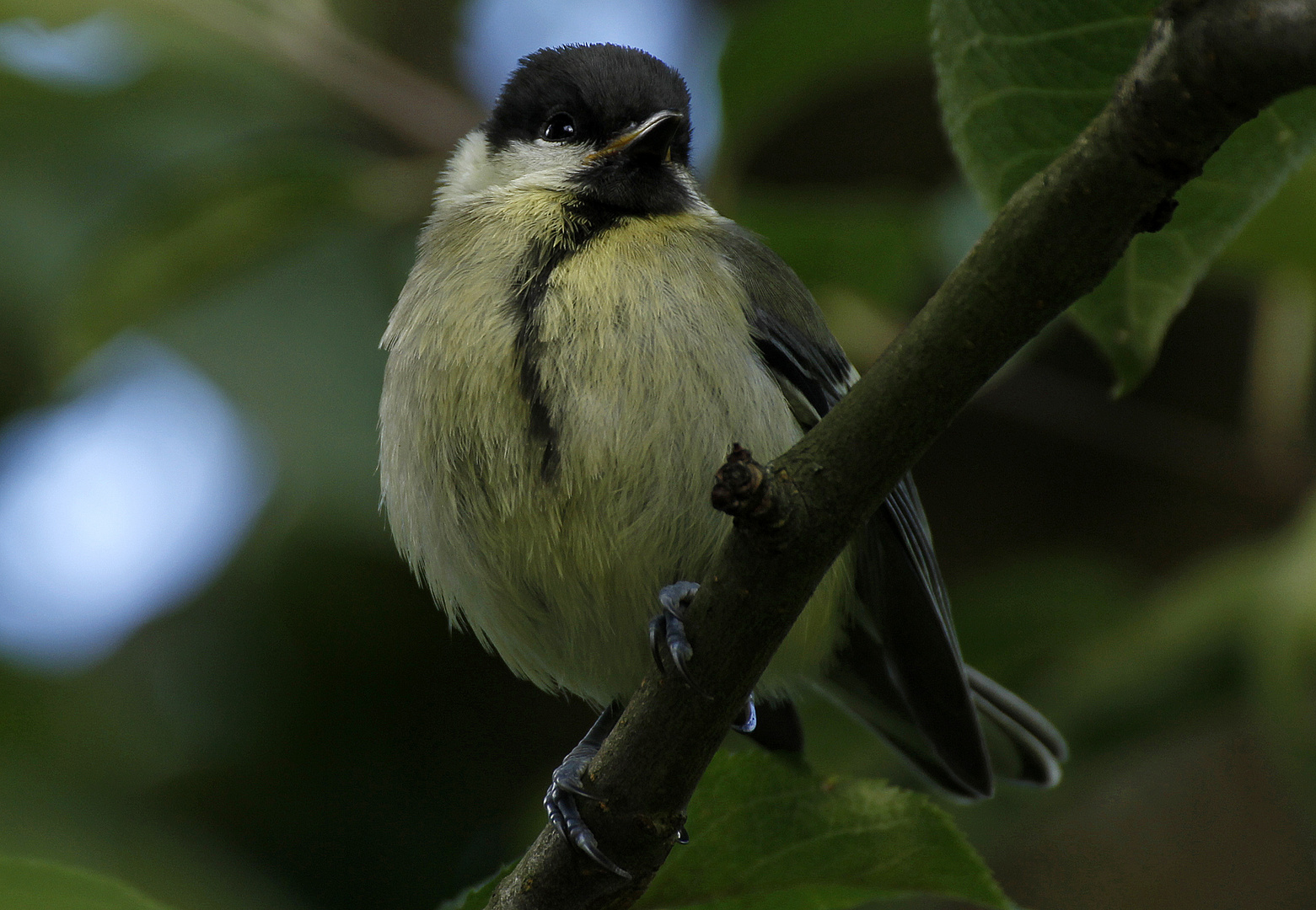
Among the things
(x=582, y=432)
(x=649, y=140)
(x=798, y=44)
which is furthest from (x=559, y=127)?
(x=582, y=432)

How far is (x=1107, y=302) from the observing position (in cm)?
142

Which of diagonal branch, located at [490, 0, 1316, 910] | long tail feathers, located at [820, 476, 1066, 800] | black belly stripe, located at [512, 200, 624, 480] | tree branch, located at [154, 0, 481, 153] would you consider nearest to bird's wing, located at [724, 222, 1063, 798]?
long tail feathers, located at [820, 476, 1066, 800]

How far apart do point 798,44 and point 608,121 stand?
37 centimetres

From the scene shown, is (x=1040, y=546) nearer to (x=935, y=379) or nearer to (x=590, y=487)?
(x=590, y=487)

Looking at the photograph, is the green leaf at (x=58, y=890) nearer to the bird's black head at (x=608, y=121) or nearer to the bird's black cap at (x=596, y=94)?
the bird's black head at (x=608, y=121)

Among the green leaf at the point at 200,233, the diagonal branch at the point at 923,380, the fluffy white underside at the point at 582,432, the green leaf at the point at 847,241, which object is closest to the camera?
the diagonal branch at the point at 923,380

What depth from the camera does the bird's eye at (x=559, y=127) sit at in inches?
89.8

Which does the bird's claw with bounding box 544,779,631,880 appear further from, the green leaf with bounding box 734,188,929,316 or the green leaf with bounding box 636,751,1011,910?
the green leaf with bounding box 734,188,929,316

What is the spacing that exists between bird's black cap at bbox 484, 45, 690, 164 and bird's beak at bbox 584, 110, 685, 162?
0.09 ft

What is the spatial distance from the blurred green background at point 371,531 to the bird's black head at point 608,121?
0.17 metres

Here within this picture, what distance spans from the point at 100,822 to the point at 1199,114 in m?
2.14

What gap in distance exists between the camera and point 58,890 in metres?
0.95

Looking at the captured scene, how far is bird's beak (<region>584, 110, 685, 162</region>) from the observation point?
2.10 m

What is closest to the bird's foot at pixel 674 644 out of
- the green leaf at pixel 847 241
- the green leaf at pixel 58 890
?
the green leaf at pixel 58 890
